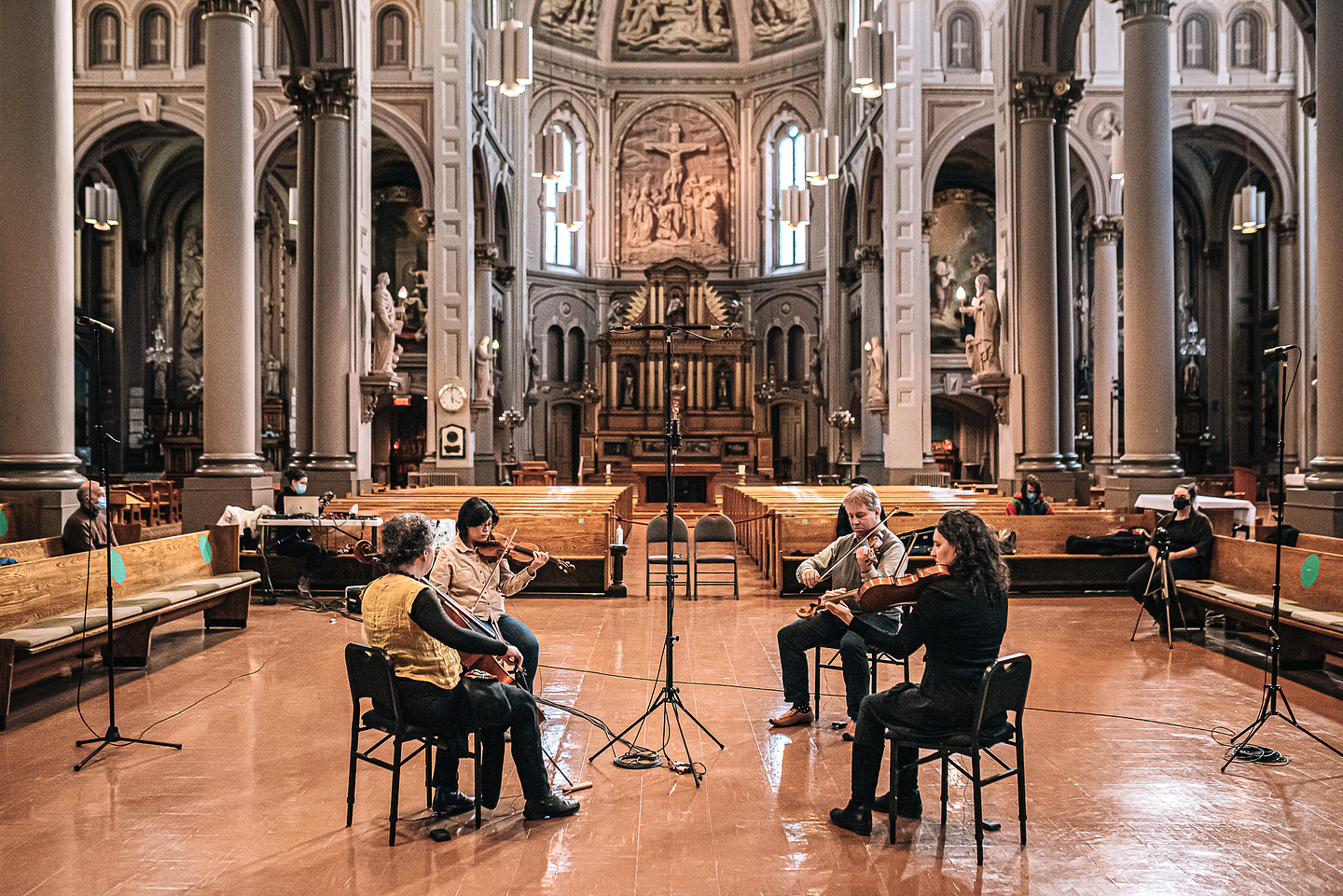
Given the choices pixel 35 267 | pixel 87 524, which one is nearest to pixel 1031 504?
pixel 87 524

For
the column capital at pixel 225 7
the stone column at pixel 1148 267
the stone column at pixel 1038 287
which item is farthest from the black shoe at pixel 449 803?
the stone column at pixel 1038 287

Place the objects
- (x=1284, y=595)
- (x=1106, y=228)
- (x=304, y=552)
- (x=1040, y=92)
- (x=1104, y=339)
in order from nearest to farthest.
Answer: (x=1284, y=595) → (x=304, y=552) → (x=1040, y=92) → (x=1104, y=339) → (x=1106, y=228)

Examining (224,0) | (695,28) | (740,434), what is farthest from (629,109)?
(224,0)

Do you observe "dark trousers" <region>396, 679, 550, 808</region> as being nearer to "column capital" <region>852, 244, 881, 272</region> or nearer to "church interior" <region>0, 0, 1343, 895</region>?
"church interior" <region>0, 0, 1343, 895</region>

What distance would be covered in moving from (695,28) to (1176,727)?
33.0 metres

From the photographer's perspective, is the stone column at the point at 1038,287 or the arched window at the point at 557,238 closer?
the stone column at the point at 1038,287

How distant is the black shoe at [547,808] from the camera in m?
4.01

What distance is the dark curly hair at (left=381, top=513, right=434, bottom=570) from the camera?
12.9ft

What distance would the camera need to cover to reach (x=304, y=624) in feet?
28.1

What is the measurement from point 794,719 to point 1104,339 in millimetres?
18105

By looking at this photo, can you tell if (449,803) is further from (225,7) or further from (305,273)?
(305,273)

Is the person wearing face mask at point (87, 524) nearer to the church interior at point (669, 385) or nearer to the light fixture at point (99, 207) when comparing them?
the church interior at point (669, 385)

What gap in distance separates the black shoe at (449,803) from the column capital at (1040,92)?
13.5 m

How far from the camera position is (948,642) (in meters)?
3.73
